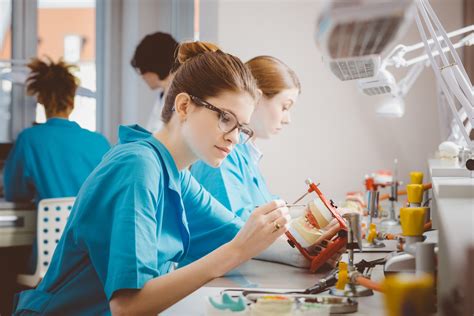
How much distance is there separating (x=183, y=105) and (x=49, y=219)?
1814 millimetres

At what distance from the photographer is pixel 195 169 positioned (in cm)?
238

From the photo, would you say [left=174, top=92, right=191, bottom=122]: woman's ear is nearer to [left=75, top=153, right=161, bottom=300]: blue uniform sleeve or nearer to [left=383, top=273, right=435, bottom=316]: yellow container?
[left=75, top=153, right=161, bottom=300]: blue uniform sleeve

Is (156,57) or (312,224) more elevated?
(156,57)

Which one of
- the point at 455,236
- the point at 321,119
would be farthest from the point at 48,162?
the point at 455,236

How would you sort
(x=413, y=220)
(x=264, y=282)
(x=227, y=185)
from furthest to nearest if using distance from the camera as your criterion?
(x=227, y=185), (x=264, y=282), (x=413, y=220)

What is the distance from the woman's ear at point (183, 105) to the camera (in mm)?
1629

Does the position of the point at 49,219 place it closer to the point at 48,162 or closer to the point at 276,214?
the point at 48,162

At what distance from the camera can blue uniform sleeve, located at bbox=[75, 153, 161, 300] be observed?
1.36 metres

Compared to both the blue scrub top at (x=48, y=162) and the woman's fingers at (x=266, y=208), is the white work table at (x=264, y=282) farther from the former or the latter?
the blue scrub top at (x=48, y=162)

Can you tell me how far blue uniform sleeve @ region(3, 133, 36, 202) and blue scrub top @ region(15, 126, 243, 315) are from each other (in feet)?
6.18

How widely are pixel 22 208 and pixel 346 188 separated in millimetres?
1829

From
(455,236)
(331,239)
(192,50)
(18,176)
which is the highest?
(192,50)

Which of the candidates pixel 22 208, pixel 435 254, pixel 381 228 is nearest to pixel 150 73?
pixel 22 208

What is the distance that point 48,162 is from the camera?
344cm
